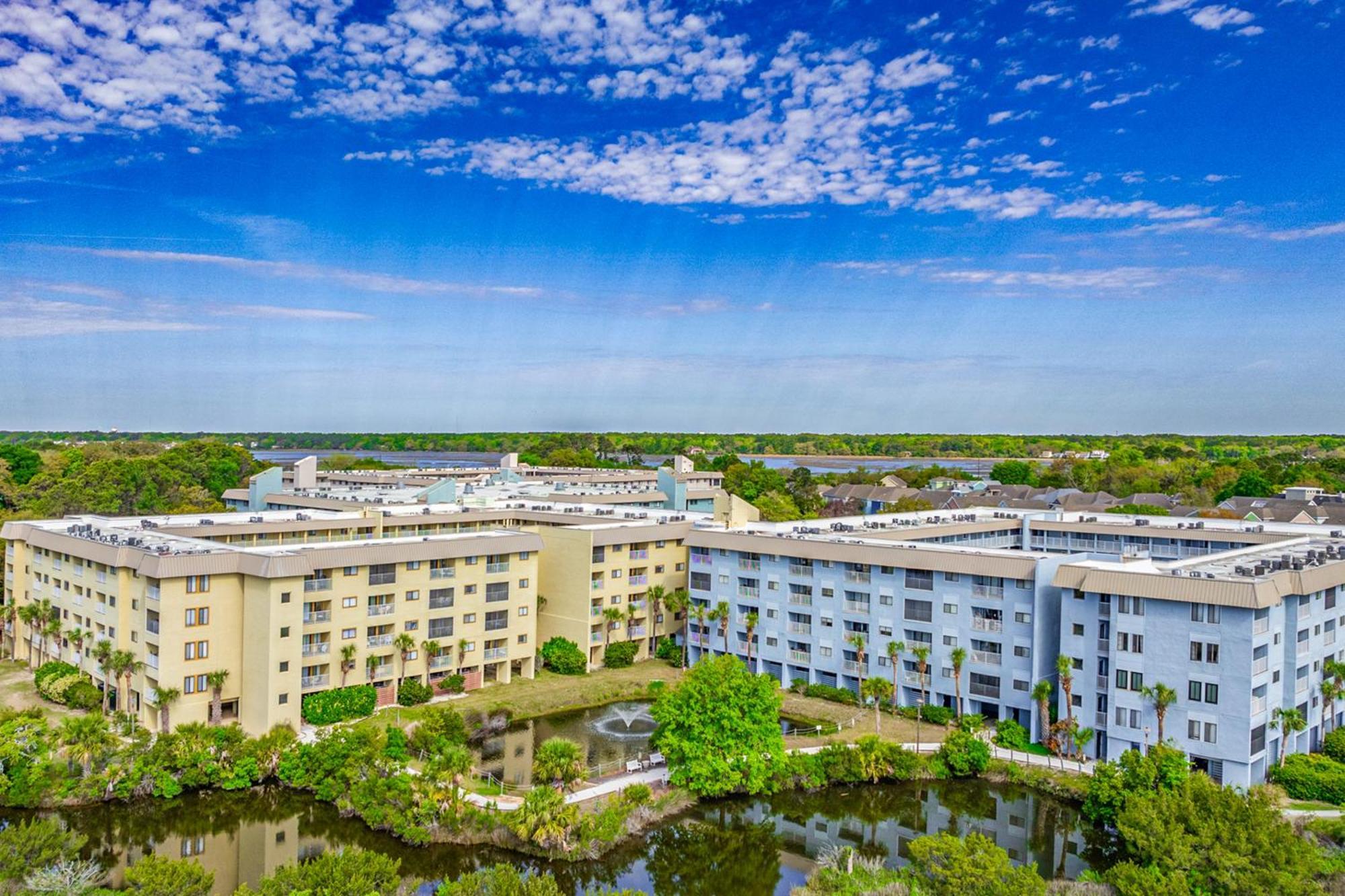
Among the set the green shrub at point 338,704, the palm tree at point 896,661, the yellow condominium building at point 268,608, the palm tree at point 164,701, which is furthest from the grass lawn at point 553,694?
the palm tree at point 896,661

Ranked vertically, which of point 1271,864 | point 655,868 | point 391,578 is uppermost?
point 391,578

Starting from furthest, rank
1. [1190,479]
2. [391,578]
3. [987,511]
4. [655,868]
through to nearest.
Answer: [1190,479] < [987,511] < [391,578] < [655,868]

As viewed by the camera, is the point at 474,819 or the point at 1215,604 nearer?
the point at 474,819

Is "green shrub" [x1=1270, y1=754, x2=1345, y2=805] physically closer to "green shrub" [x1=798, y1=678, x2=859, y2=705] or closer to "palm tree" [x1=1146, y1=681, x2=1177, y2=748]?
"palm tree" [x1=1146, y1=681, x2=1177, y2=748]

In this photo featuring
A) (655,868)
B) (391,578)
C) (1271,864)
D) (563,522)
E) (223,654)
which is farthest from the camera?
(563,522)

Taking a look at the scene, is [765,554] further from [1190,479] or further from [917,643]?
[1190,479]

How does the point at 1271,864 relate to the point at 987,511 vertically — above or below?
below

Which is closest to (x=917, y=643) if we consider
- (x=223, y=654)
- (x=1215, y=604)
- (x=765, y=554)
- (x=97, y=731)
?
(x=765, y=554)
